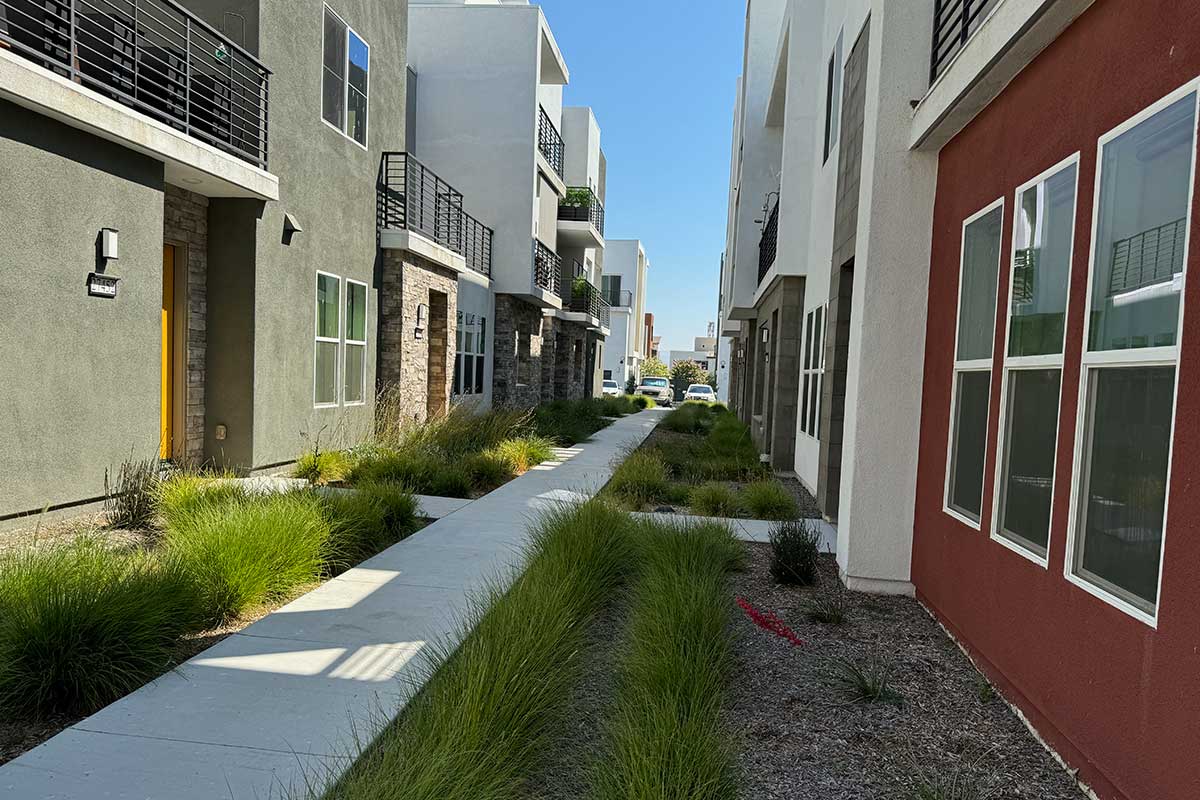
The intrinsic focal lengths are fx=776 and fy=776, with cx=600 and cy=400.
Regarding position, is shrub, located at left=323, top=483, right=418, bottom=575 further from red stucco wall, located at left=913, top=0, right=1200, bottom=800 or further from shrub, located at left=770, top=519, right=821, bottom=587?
red stucco wall, located at left=913, top=0, right=1200, bottom=800

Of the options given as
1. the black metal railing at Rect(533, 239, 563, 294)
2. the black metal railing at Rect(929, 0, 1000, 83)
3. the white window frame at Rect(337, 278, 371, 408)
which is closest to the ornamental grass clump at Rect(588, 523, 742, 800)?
the black metal railing at Rect(929, 0, 1000, 83)

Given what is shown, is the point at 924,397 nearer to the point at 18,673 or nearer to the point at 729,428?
the point at 18,673

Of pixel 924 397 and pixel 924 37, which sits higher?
pixel 924 37

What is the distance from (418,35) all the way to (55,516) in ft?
52.2

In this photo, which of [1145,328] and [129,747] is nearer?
[1145,328]

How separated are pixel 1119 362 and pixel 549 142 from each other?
67.7 ft

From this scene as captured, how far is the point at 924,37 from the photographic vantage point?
236 inches

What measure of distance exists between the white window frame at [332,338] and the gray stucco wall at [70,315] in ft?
9.59

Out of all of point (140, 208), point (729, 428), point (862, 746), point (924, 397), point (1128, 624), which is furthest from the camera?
point (729, 428)

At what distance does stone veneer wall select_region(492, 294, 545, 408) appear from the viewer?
67.2ft

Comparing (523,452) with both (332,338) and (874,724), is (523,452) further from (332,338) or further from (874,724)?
(874,724)

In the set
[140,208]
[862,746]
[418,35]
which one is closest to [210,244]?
[140,208]

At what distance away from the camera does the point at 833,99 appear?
10414mm

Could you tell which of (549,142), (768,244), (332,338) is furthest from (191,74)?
(549,142)
